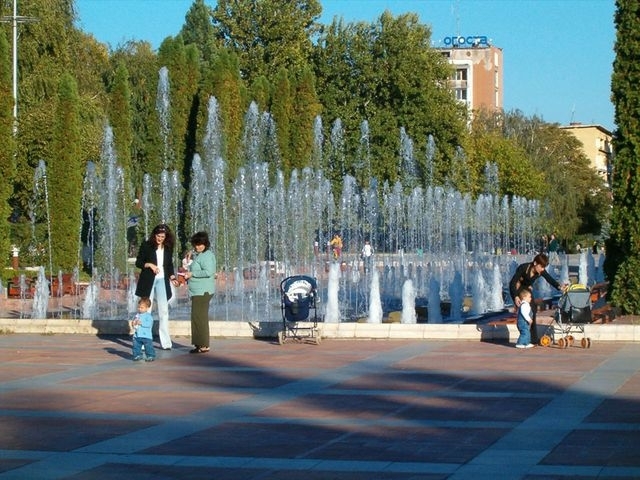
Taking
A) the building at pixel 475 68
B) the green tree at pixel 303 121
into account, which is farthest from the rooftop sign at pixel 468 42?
the green tree at pixel 303 121

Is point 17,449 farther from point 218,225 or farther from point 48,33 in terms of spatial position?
point 48,33

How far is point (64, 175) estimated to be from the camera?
1443 inches

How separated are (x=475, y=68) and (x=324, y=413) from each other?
11922cm

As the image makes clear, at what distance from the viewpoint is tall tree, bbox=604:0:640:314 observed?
67.9 ft

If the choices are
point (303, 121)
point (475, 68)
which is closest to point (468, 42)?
point (475, 68)

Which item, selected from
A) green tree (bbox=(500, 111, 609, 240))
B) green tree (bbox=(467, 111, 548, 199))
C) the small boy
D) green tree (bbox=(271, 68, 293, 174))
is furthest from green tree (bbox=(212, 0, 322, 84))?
the small boy

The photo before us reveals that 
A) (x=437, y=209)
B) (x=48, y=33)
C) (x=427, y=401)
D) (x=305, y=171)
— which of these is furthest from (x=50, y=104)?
(x=427, y=401)

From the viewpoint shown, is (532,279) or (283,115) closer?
(532,279)

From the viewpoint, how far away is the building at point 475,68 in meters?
126

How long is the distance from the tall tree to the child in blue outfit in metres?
9.34

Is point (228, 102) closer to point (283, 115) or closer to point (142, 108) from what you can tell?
point (283, 115)

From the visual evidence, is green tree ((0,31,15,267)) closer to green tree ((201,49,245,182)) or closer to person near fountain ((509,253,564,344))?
green tree ((201,49,245,182))

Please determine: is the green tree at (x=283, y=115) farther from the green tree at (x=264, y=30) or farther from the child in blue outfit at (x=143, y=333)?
the child in blue outfit at (x=143, y=333)

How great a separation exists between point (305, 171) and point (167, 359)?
32746 millimetres
